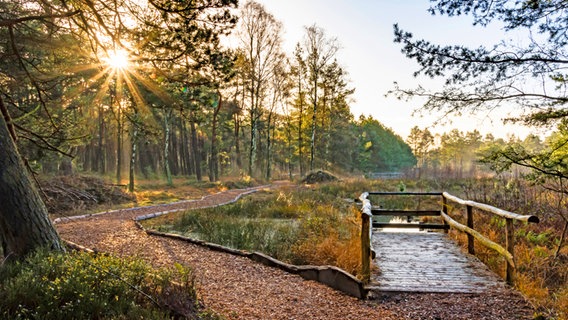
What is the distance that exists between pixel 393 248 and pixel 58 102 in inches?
342

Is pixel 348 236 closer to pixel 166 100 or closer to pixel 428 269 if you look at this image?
pixel 428 269

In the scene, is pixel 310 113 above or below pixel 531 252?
above

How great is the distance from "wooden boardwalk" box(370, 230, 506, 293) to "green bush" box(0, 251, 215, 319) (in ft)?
10.6

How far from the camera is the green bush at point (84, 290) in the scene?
3125 mm

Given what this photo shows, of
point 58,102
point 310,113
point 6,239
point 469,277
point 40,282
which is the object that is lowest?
point 469,277

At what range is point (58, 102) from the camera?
27.8 feet

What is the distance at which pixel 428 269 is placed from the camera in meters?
6.30

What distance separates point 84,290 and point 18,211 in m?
1.64

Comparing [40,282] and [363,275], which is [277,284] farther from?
[40,282]

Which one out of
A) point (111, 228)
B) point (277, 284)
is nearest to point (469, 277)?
point (277, 284)

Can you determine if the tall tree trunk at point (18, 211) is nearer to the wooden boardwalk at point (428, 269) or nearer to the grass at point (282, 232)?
the grass at point (282, 232)

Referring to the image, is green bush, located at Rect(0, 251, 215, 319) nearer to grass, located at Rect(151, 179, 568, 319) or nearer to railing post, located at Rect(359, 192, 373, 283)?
railing post, located at Rect(359, 192, 373, 283)

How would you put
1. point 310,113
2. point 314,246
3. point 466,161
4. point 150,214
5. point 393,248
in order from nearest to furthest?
point 314,246 < point 393,248 < point 150,214 < point 310,113 < point 466,161

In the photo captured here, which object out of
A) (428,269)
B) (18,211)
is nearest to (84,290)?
(18,211)
